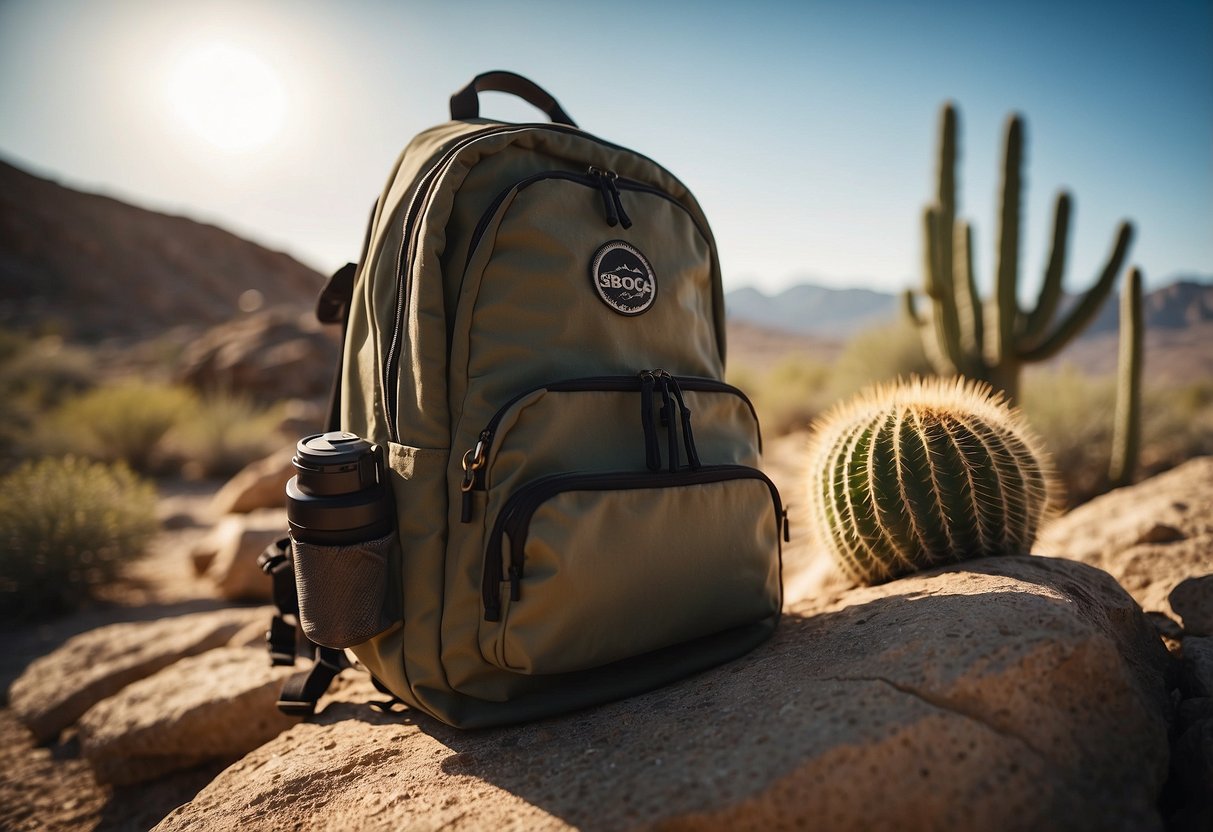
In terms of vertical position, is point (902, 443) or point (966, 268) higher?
point (966, 268)

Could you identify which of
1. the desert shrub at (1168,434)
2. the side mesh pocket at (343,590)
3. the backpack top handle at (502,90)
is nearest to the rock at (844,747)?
the side mesh pocket at (343,590)

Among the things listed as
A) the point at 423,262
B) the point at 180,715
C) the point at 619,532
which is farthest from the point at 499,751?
the point at 180,715

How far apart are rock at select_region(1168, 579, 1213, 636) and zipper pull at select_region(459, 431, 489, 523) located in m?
1.78

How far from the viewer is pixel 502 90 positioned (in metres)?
1.97

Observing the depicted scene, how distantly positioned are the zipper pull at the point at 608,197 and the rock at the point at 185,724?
169cm

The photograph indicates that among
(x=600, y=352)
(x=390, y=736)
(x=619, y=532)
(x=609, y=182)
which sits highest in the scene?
(x=609, y=182)

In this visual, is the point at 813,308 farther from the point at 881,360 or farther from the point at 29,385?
the point at 29,385

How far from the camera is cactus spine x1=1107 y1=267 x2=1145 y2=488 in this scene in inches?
171

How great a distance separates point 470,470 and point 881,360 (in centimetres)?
779

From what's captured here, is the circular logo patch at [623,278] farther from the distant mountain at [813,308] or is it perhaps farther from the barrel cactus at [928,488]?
the distant mountain at [813,308]

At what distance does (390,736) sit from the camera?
1.47 m

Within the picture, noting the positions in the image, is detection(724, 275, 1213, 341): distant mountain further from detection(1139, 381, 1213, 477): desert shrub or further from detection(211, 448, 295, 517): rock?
detection(211, 448, 295, 517): rock

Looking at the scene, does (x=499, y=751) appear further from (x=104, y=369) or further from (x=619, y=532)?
(x=104, y=369)

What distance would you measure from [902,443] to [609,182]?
106 cm
